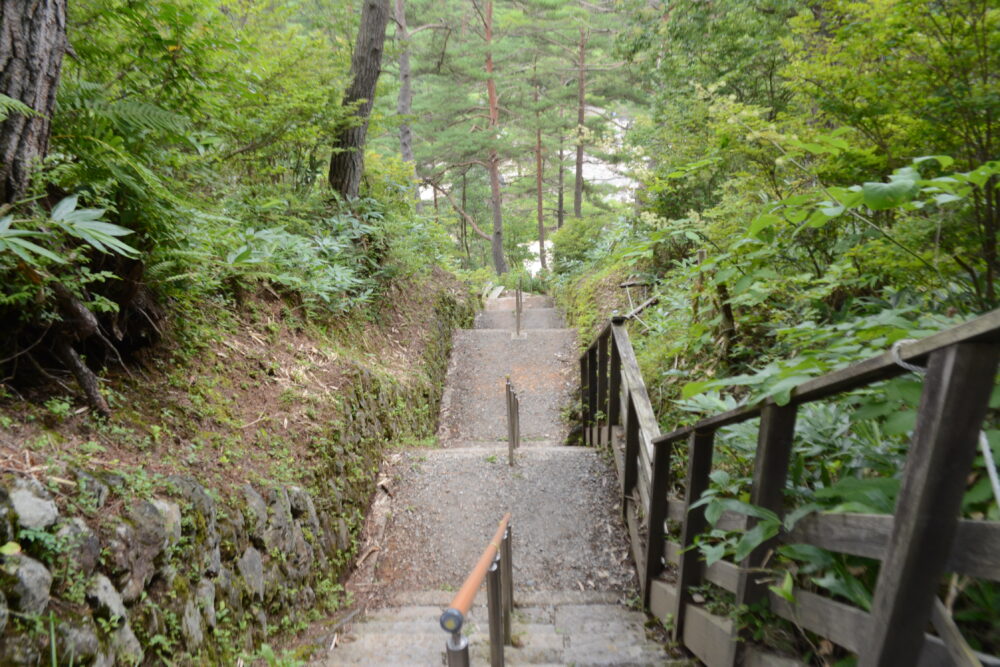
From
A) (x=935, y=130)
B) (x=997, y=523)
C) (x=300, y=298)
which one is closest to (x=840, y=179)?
(x=935, y=130)

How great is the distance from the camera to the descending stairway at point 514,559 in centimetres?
264

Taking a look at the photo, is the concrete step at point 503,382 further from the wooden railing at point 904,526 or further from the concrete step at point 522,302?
the wooden railing at point 904,526

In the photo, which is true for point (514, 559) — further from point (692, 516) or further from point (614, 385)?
point (692, 516)

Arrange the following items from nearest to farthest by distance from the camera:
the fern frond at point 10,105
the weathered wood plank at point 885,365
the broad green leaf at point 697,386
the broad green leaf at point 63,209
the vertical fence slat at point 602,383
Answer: the weathered wood plank at point 885,365, the broad green leaf at point 697,386, the fern frond at point 10,105, the broad green leaf at point 63,209, the vertical fence slat at point 602,383

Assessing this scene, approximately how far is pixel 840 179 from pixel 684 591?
2.07 m

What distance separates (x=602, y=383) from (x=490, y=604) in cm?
350

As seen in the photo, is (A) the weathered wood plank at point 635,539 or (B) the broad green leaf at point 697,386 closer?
(B) the broad green leaf at point 697,386

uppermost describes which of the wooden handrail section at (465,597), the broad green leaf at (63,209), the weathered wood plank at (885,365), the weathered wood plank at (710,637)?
the broad green leaf at (63,209)

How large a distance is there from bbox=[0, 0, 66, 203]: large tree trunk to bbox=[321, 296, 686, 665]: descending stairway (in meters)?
2.62

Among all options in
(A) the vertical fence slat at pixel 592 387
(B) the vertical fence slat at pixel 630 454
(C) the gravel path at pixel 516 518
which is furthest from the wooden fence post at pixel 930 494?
(A) the vertical fence slat at pixel 592 387

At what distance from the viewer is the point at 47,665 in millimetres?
1512

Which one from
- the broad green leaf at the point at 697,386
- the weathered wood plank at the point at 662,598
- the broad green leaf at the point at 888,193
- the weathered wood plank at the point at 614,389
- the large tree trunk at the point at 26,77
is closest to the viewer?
the broad green leaf at the point at 888,193

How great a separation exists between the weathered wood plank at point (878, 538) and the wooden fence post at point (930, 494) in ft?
0.07

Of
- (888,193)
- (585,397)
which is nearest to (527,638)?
(888,193)
